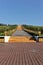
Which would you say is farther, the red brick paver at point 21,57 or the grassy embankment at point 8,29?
the grassy embankment at point 8,29

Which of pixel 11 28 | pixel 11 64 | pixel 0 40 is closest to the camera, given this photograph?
pixel 11 64

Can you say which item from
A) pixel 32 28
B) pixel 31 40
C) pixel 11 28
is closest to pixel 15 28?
pixel 11 28

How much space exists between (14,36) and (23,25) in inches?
362

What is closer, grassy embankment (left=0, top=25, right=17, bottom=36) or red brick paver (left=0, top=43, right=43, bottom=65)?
red brick paver (left=0, top=43, right=43, bottom=65)

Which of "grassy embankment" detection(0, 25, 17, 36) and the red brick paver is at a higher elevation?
"grassy embankment" detection(0, 25, 17, 36)

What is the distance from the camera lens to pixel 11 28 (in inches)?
1393

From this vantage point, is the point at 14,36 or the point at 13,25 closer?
the point at 14,36

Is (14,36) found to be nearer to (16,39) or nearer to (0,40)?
(16,39)

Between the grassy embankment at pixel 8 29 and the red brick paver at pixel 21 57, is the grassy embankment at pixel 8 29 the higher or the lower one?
the higher one

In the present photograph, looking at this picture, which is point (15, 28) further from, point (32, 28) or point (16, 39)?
point (16, 39)

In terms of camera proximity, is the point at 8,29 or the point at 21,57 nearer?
the point at 21,57

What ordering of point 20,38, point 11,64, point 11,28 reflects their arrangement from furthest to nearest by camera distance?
point 11,28
point 20,38
point 11,64

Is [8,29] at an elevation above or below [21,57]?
above

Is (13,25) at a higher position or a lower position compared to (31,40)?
higher
